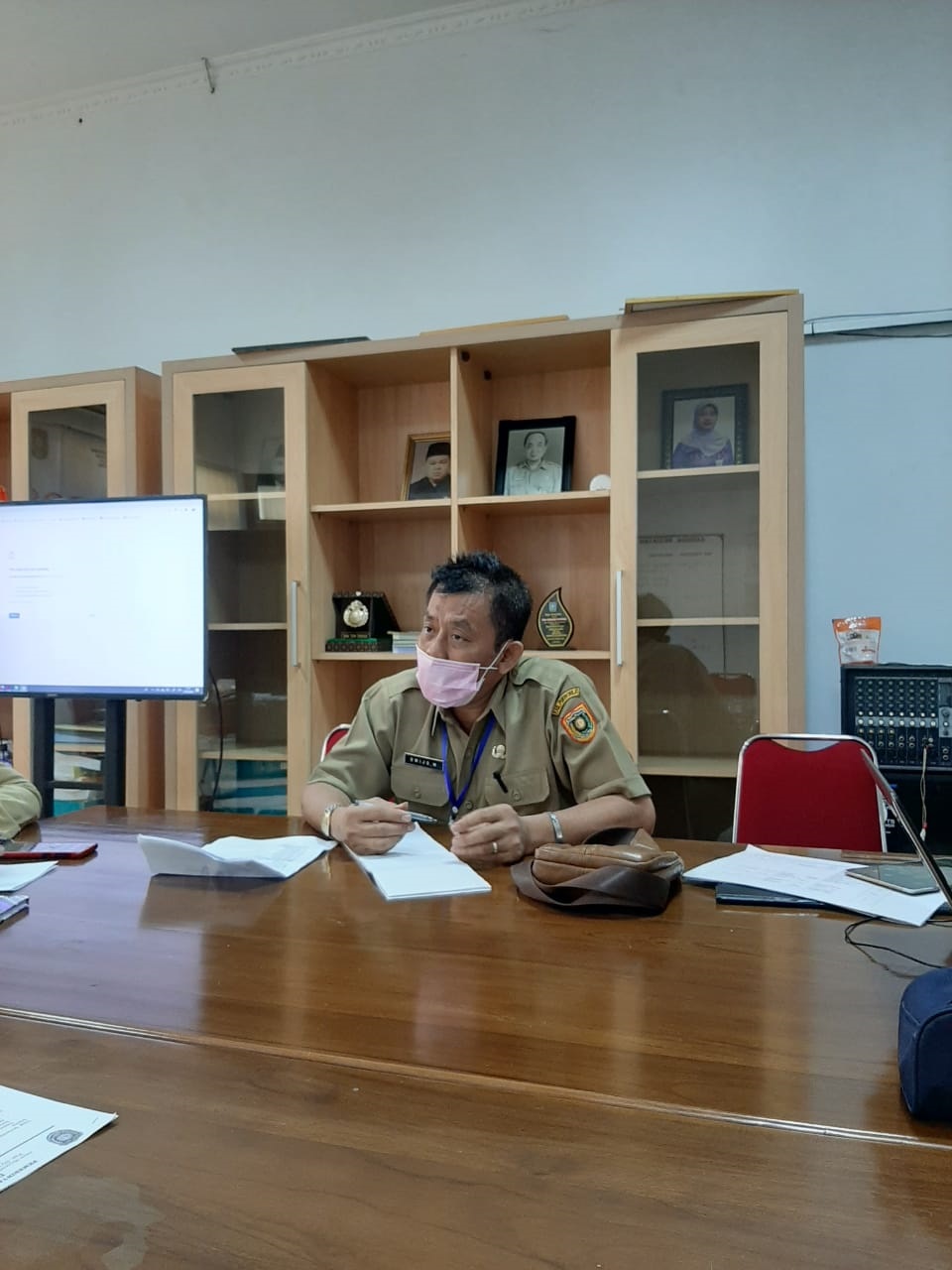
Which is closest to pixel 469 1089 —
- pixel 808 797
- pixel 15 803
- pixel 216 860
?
pixel 216 860

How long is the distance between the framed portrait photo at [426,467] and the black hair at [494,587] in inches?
38.3

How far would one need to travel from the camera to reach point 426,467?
2.92 m

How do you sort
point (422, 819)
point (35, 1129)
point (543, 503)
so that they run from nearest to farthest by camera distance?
point (35, 1129), point (422, 819), point (543, 503)

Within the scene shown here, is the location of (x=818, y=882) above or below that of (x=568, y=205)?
below

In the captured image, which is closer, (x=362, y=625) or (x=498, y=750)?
(x=498, y=750)

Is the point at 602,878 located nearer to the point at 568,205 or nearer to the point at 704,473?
the point at 704,473

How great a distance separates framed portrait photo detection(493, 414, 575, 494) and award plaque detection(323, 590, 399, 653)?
535 millimetres

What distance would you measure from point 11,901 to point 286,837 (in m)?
0.50

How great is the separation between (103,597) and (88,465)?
2.59 feet

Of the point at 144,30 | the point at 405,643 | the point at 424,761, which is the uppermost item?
the point at 144,30

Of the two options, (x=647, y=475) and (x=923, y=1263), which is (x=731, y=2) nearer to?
(x=647, y=475)

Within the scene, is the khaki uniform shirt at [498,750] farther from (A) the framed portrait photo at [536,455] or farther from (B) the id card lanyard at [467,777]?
(A) the framed portrait photo at [536,455]

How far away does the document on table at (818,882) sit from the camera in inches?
46.3

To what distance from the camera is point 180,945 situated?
1.06 metres
